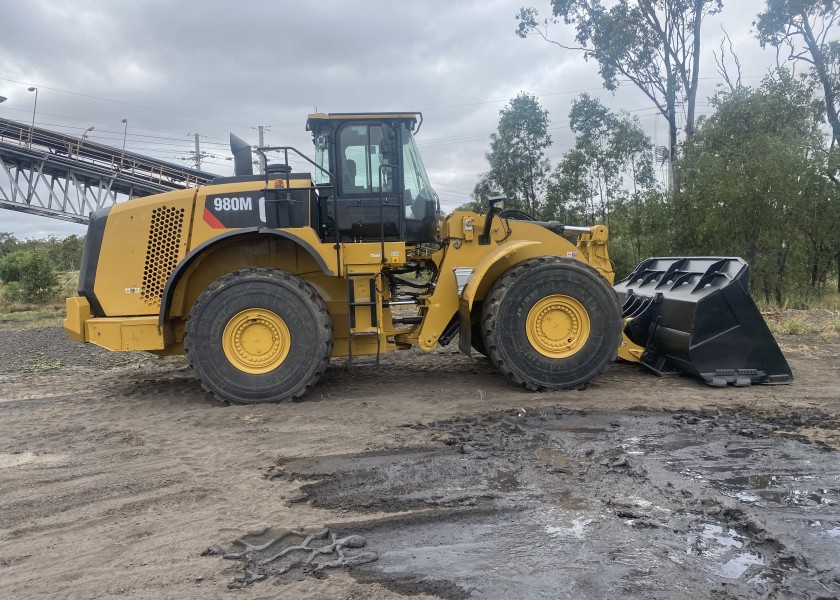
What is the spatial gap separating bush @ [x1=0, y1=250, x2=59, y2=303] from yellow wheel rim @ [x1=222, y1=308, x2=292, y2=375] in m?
18.0

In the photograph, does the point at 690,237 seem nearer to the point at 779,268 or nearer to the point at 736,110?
the point at 779,268

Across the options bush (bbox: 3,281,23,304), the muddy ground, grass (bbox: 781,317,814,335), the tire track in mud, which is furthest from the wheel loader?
bush (bbox: 3,281,23,304)

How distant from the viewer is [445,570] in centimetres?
274

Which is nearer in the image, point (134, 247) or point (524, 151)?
point (134, 247)

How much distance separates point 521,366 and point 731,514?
2.95m

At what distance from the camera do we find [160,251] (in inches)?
239

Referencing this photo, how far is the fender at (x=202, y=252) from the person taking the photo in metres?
5.80

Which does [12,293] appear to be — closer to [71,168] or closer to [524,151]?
[71,168]

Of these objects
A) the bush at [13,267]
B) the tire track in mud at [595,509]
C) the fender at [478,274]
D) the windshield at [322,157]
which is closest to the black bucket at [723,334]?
the tire track in mud at [595,509]

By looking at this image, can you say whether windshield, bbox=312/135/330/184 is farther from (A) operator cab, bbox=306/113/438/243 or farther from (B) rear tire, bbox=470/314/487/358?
(B) rear tire, bbox=470/314/487/358

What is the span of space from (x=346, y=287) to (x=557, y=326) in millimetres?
2179

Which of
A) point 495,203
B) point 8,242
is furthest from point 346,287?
point 8,242

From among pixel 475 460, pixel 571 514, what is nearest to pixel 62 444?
pixel 475 460

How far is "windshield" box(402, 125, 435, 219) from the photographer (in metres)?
6.42
